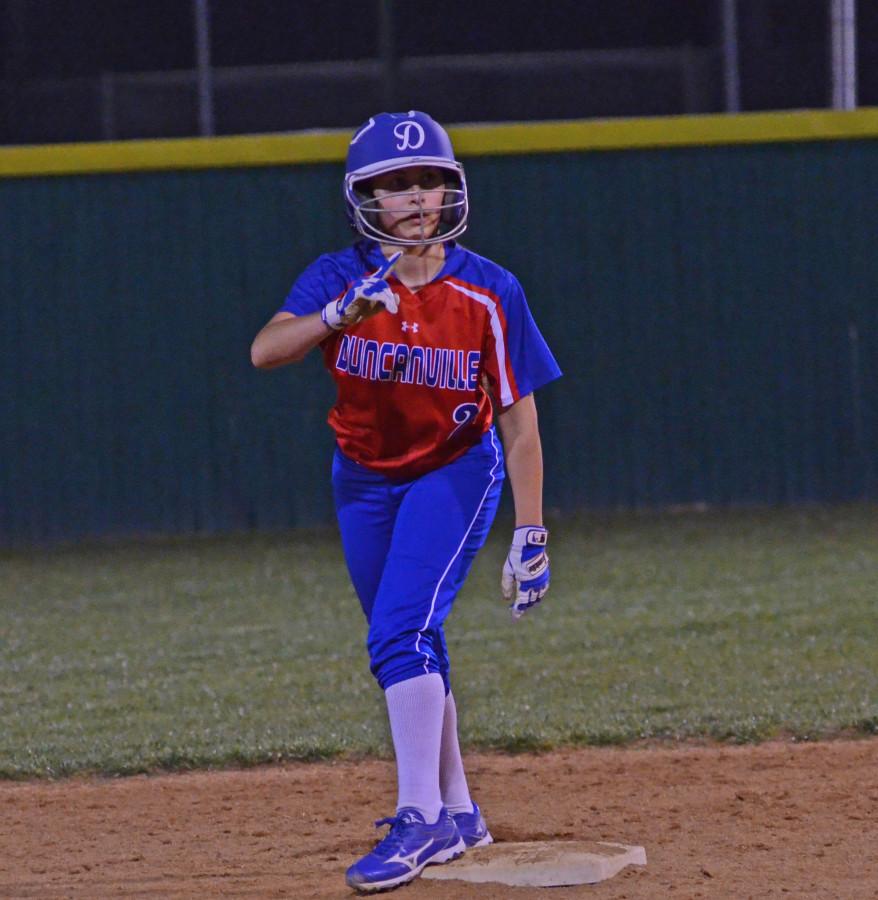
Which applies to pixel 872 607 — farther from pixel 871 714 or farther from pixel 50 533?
pixel 50 533

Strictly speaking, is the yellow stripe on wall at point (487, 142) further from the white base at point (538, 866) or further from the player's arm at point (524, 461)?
the white base at point (538, 866)

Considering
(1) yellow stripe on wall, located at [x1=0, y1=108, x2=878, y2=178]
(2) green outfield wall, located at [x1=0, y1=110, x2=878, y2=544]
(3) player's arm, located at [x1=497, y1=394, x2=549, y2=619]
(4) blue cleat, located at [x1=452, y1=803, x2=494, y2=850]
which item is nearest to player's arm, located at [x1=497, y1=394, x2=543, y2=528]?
(3) player's arm, located at [x1=497, y1=394, x2=549, y2=619]

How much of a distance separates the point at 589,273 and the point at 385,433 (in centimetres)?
860

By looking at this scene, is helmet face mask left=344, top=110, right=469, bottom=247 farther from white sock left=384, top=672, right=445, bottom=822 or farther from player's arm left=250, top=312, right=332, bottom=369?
white sock left=384, top=672, right=445, bottom=822

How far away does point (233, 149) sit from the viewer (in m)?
12.4

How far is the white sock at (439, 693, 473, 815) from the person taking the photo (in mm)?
4551

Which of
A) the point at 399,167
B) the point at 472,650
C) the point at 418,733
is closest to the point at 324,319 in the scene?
the point at 399,167

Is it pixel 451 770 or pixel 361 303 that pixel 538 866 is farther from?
pixel 361 303

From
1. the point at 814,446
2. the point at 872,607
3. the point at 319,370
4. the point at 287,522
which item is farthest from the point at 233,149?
the point at 872,607

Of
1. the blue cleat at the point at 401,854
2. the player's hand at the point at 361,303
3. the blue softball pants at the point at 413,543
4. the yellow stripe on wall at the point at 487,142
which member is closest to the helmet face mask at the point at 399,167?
the player's hand at the point at 361,303

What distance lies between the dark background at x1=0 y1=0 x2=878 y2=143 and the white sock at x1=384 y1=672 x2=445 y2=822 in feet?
36.2

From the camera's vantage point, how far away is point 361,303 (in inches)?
157

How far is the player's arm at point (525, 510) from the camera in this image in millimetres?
4344

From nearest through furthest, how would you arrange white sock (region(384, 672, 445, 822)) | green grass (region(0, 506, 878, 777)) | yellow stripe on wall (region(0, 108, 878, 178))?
white sock (region(384, 672, 445, 822))
green grass (region(0, 506, 878, 777))
yellow stripe on wall (region(0, 108, 878, 178))
